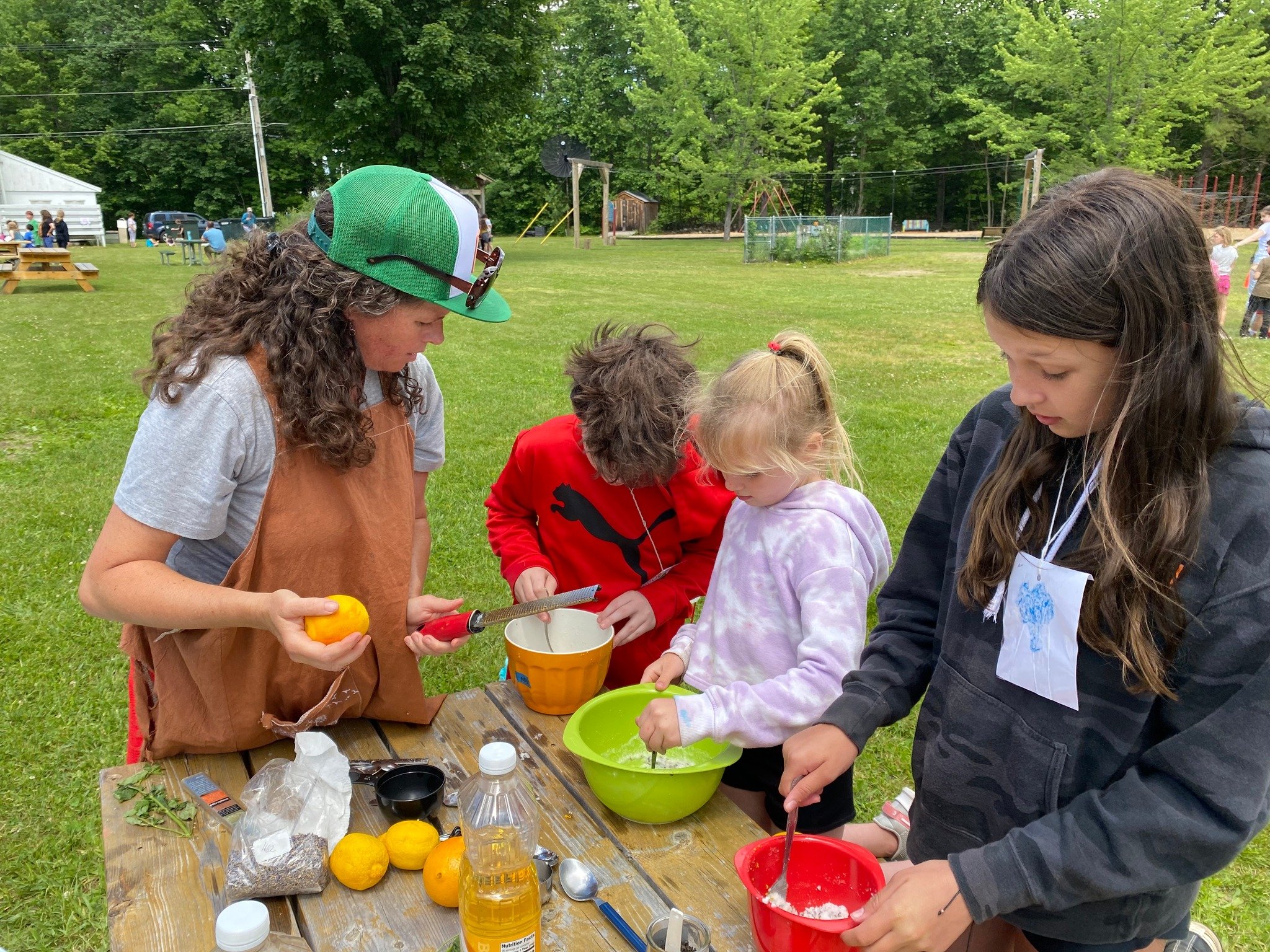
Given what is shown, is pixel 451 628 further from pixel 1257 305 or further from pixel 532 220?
pixel 532 220

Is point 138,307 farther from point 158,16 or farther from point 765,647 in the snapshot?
point 158,16

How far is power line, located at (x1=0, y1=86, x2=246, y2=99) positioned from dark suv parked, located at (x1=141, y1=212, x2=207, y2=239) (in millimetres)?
8291

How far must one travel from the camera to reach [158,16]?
43.7 m

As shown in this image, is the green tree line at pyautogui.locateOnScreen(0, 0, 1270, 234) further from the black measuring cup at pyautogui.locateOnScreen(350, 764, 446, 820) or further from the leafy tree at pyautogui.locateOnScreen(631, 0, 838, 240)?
the black measuring cup at pyautogui.locateOnScreen(350, 764, 446, 820)

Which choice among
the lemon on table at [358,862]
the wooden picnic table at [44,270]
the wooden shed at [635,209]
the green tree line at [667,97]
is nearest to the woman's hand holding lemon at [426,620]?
the lemon on table at [358,862]

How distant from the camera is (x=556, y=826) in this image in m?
1.64


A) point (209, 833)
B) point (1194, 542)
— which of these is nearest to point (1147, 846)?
point (1194, 542)

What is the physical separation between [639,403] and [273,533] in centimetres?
92

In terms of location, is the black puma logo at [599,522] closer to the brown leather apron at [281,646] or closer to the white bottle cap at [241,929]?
the brown leather apron at [281,646]

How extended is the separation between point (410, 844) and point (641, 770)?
417 mm

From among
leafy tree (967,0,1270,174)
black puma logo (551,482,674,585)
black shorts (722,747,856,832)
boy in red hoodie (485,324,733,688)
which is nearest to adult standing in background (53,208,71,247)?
boy in red hoodie (485,324,733,688)

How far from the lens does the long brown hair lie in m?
1.16

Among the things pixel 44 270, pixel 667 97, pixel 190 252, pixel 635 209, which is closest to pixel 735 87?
pixel 667 97

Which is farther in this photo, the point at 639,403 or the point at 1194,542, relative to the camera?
the point at 639,403
